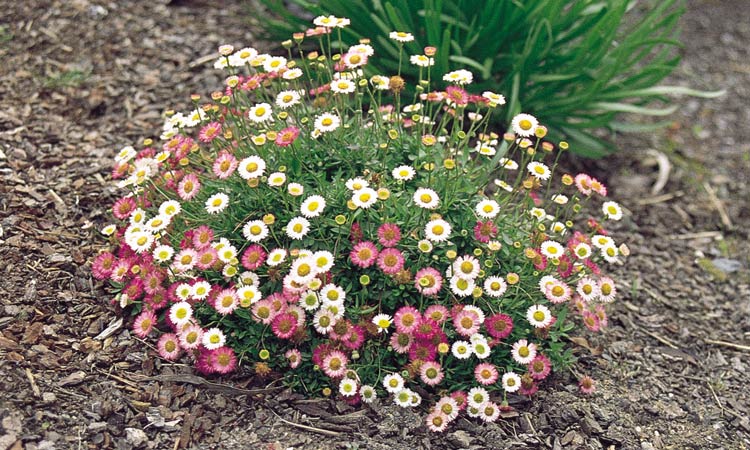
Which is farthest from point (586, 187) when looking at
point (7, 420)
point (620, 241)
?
point (7, 420)

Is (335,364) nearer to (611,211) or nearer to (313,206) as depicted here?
(313,206)

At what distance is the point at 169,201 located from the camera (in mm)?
2461

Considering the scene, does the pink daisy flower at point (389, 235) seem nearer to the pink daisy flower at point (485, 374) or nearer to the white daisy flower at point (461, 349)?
the white daisy flower at point (461, 349)

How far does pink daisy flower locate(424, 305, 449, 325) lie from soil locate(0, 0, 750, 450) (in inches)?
12.6

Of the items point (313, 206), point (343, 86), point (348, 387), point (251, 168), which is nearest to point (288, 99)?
point (343, 86)

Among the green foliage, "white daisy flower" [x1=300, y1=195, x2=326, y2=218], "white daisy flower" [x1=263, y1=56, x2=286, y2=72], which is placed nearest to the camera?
"white daisy flower" [x1=300, y1=195, x2=326, y2=218]

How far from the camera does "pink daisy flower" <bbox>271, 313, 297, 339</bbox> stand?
2.22 m

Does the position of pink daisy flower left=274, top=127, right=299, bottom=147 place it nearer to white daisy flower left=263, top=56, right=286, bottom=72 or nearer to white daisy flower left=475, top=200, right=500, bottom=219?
white daisy flower left=263, top=56, right=286, bottom=72

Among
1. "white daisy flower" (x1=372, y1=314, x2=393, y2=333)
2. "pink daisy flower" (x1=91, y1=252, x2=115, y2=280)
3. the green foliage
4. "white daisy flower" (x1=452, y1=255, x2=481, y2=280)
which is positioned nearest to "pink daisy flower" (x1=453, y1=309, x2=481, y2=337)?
"white daisy flower" (x1=452, y1=255, x2=481, y2=280)

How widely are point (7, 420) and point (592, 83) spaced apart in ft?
9.25

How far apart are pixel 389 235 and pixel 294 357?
0.48 meters

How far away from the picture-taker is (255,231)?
231 centimetres

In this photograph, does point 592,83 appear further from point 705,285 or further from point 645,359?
point 645,359

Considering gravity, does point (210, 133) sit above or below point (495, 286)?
above
